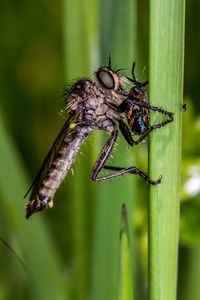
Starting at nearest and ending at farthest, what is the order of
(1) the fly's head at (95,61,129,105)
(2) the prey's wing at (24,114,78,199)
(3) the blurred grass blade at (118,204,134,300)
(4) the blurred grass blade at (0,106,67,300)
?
(3) the blurred grass blade at (118,204,134,300), (1) the fly's head at (95,61,129,105), (2) the prey's wing at (24,114,78,199), (4) the blurred grass blade at (0,106,67,300)

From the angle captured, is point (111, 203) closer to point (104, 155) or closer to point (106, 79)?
point (104, 155)

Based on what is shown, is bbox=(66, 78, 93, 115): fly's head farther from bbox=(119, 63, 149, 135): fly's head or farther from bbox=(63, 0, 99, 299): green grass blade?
bbox=(63, 0, 99, 299): green grass blade

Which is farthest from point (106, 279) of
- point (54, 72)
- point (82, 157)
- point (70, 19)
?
point (54, 72)

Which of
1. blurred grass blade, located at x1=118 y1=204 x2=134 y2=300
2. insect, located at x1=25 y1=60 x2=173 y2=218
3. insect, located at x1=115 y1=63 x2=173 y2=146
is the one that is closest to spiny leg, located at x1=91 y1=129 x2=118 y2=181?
insect, located at x1=25 y1=60 x2=173 y2=218

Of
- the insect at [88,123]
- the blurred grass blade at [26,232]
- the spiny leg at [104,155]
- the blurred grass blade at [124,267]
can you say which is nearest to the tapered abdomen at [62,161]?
the insect at [88,123]

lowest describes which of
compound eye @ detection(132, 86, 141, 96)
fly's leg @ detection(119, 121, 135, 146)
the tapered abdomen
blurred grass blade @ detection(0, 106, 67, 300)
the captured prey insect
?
blurred grass blade @ detection(0, 106, 67, 300)

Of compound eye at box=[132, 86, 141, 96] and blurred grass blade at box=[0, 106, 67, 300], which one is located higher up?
compound eye at box=[132, 86, 141, 96]

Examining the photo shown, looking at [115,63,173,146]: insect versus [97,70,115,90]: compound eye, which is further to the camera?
[97,70,115,90]: compound eye

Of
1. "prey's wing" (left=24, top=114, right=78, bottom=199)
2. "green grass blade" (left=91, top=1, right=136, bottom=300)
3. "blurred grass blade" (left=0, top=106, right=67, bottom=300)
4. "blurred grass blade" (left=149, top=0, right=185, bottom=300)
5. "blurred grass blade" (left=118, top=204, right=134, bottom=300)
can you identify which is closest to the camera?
"blurred grass blade" (left=149, top=0, right=185, bottom=300)
